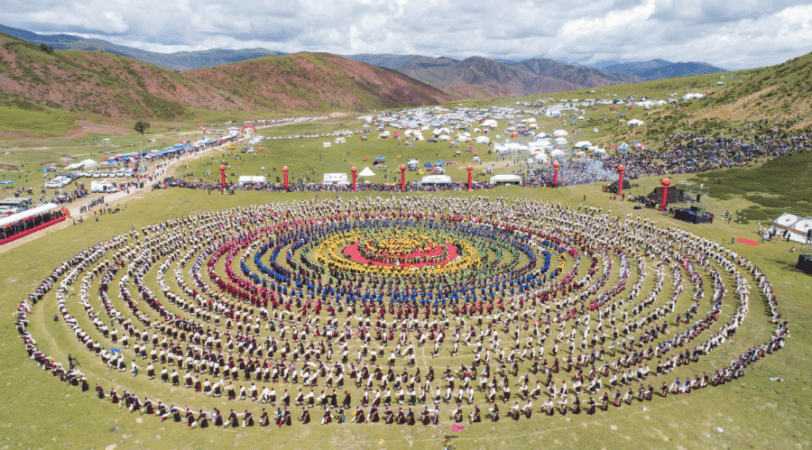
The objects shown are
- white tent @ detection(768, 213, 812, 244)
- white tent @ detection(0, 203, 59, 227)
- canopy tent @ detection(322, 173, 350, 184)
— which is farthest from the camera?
canopy tent @ detection(322, 173, 350, 184)

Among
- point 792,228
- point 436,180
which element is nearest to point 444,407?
point 792,228

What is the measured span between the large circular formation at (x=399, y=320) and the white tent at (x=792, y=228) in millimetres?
11818

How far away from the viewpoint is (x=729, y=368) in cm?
2631

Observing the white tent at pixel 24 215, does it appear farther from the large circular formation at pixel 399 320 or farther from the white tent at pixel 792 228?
the white tent at pixel 792 228

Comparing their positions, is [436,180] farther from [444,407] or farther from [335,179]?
[444,407]

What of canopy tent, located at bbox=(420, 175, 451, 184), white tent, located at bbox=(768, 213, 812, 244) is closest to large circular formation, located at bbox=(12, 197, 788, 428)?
white tent, located at bbox=(768, 213, 812, 244)

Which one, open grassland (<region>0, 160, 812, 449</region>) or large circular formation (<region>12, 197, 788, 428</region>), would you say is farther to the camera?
large circular formation (<region>12, 197, 788, 428</region>)

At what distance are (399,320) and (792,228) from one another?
162 feet

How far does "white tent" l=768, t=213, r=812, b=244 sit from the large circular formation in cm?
1182

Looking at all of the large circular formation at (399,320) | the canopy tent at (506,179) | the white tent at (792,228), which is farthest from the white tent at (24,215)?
the white tent at (792,228)

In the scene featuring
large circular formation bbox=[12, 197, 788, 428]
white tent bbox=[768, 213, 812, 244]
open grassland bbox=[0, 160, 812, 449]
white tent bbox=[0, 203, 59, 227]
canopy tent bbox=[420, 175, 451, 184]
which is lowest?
open grassland bbox=[0, 160, 812, 449]

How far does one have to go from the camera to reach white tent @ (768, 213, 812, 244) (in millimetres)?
50438

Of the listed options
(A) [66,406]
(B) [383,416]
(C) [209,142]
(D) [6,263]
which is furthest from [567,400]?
(C) [209,142]

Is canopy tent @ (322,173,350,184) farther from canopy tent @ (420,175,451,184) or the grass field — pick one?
the grass field
